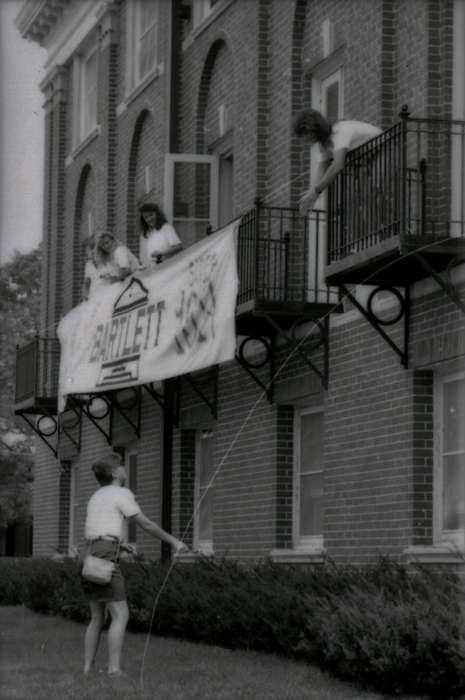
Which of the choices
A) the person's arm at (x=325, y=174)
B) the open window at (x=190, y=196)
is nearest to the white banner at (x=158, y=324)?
the open window at (x=190, y=196)

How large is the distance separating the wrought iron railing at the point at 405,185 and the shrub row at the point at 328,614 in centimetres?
295

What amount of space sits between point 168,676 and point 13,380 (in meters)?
40.8

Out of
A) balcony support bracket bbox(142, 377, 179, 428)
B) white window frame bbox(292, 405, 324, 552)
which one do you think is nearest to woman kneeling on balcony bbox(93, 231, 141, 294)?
balcony support bracket bbox(142, 377, 179, 428)

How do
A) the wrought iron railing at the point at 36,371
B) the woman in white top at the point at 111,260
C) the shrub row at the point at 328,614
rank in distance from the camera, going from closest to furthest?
1. the shrub row at the point at 328,614
2. the woman in white top at the point at 111,260
3. the wrought iron railing at the point at 36,371

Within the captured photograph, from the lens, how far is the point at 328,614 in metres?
13.8

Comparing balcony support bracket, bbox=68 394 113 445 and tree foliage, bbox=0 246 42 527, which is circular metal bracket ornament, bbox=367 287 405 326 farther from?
tree foliage, bbox=0 246 42 527

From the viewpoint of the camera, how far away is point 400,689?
12.4 m

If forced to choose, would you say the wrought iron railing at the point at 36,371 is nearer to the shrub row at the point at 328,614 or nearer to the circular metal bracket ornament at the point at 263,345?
the shrub row at the point at 328,614

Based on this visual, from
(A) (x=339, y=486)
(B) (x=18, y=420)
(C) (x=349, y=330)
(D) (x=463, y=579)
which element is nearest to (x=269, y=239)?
(C) (x=349, y=330)

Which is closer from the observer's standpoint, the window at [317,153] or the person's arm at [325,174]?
the person's arm at [325,174]

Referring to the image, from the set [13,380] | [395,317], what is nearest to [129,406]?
[395,317]

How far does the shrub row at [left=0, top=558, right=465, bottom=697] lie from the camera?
1223 cm

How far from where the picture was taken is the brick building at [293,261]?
Result: 15.3 meters

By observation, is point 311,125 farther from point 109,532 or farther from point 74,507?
point 74,507
